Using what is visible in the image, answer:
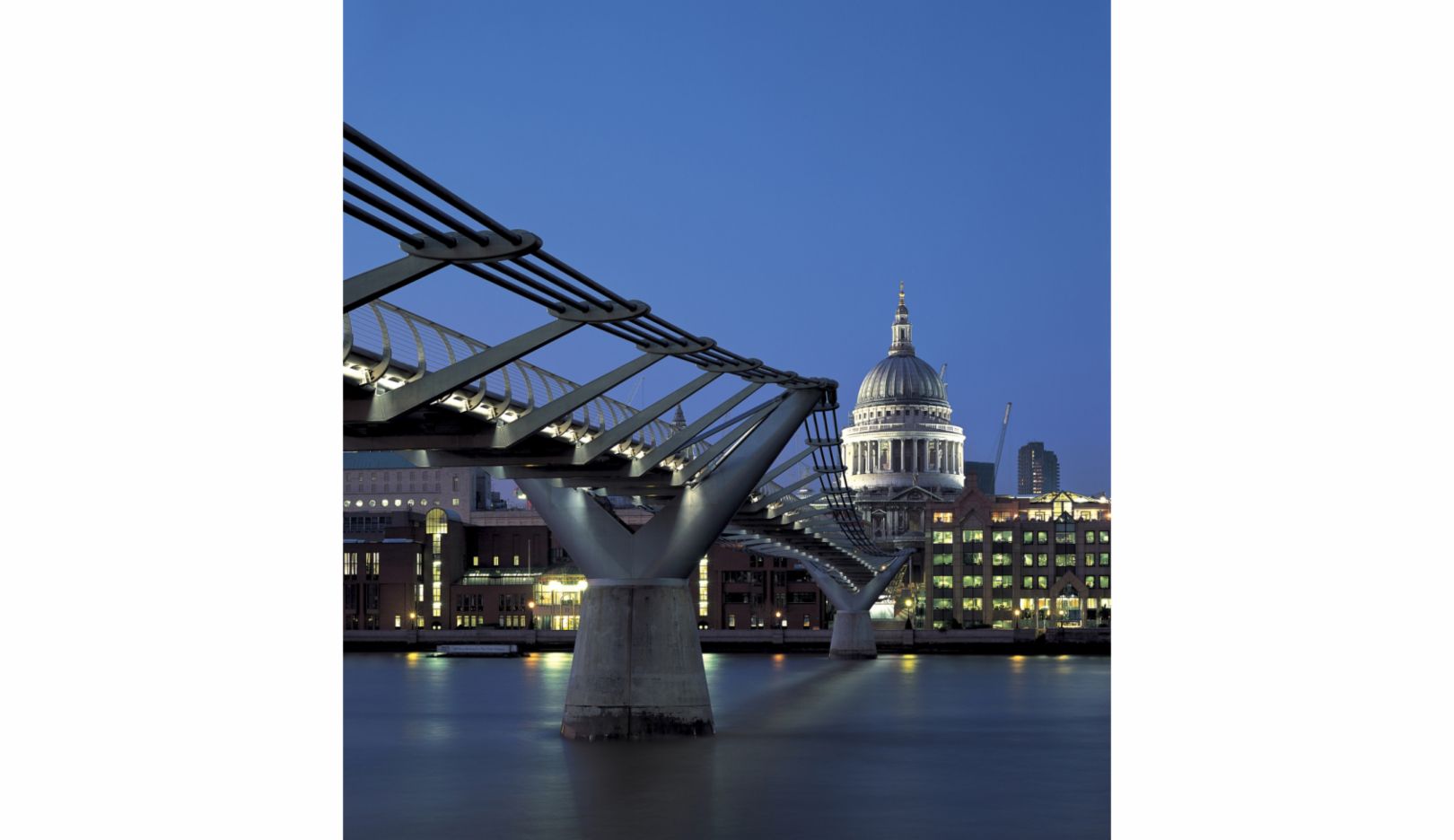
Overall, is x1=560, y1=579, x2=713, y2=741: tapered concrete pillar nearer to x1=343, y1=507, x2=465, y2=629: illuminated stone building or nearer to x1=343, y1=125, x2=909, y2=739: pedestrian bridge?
x1=343, y1=125, x2=909, y2=739: pedestrian bridge

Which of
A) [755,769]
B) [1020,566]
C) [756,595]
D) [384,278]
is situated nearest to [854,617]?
[756,595]

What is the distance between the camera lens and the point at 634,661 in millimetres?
38281

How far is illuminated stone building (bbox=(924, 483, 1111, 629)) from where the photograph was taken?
15412cm

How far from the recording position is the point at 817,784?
108 ft

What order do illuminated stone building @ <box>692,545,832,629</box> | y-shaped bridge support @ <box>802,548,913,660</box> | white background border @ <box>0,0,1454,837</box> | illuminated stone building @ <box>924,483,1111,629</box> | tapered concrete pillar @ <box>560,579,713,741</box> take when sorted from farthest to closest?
illuminated stone building @ <box>692,545,832,629</box>, illuminated stone building @ <box>924,483,1111,629</box>, y-shaped bridge support @ <box>802,548,913,660</box>, tapered concrete pillar @ <box>560,579,713,741</box>, white background border @ <box>0,0,1454,837</box>

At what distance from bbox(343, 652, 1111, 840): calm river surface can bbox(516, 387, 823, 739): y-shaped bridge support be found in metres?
1.00

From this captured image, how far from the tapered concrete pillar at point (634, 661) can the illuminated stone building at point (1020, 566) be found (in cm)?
11660

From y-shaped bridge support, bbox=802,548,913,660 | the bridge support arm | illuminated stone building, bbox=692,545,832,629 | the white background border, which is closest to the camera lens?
the white background border

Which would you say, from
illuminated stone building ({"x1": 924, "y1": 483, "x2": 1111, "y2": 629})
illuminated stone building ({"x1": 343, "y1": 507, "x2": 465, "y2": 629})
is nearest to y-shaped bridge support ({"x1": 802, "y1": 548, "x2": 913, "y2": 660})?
illuminated stone building ({"x1": 924, "y1": 483, "x2": 1111, "y2": 629})

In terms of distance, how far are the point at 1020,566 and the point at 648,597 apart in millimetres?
122181
